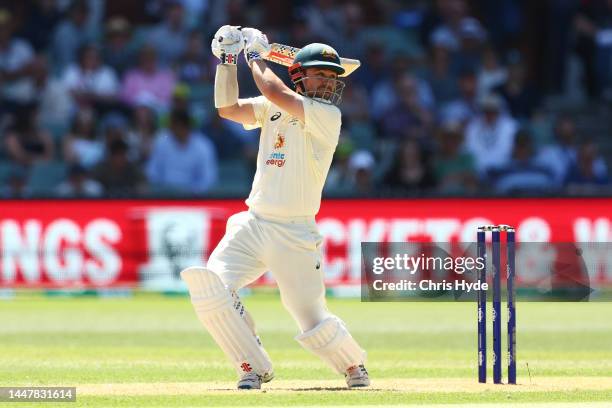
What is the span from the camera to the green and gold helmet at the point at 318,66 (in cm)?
751

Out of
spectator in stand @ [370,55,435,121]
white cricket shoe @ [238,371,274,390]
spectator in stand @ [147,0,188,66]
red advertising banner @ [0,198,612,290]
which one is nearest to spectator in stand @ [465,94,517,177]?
spectator in stand @ [370,55,435,121]

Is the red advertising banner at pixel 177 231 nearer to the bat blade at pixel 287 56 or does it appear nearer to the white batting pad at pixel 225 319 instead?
the bat blade at pixel 287 56

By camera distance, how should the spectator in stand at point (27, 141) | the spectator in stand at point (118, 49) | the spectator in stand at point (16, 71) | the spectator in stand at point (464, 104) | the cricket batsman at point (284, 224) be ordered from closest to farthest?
the cricket batsman at point (284, 224), the spectator in stand at point (27, 141), the spectator in stand at point (464, 104), the spectator in stand at point (16, 71), the spectator in stand at point (118, 49)

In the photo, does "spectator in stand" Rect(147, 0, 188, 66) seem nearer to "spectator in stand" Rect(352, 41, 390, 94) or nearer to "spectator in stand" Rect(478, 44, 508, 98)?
"spectator in stand" Rect(352, 41, 390, 94)

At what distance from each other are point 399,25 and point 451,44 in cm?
100

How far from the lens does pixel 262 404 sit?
22.6 ft

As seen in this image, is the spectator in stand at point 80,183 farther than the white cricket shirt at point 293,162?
Yes

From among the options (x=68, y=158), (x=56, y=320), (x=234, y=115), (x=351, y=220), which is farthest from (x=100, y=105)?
(x=234, y=115)

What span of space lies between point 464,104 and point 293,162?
1025 cm

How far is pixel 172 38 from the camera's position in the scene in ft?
59.2

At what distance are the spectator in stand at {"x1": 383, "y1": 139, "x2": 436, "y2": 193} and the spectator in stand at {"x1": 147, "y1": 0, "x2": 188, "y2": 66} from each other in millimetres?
3411

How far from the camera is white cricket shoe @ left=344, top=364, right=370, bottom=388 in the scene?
25.2 feet

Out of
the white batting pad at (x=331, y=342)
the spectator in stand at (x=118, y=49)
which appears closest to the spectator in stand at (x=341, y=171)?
the spectator in stand at (x=118, y=49)

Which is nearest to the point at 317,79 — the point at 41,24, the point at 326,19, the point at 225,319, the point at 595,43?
the point at 225,319
